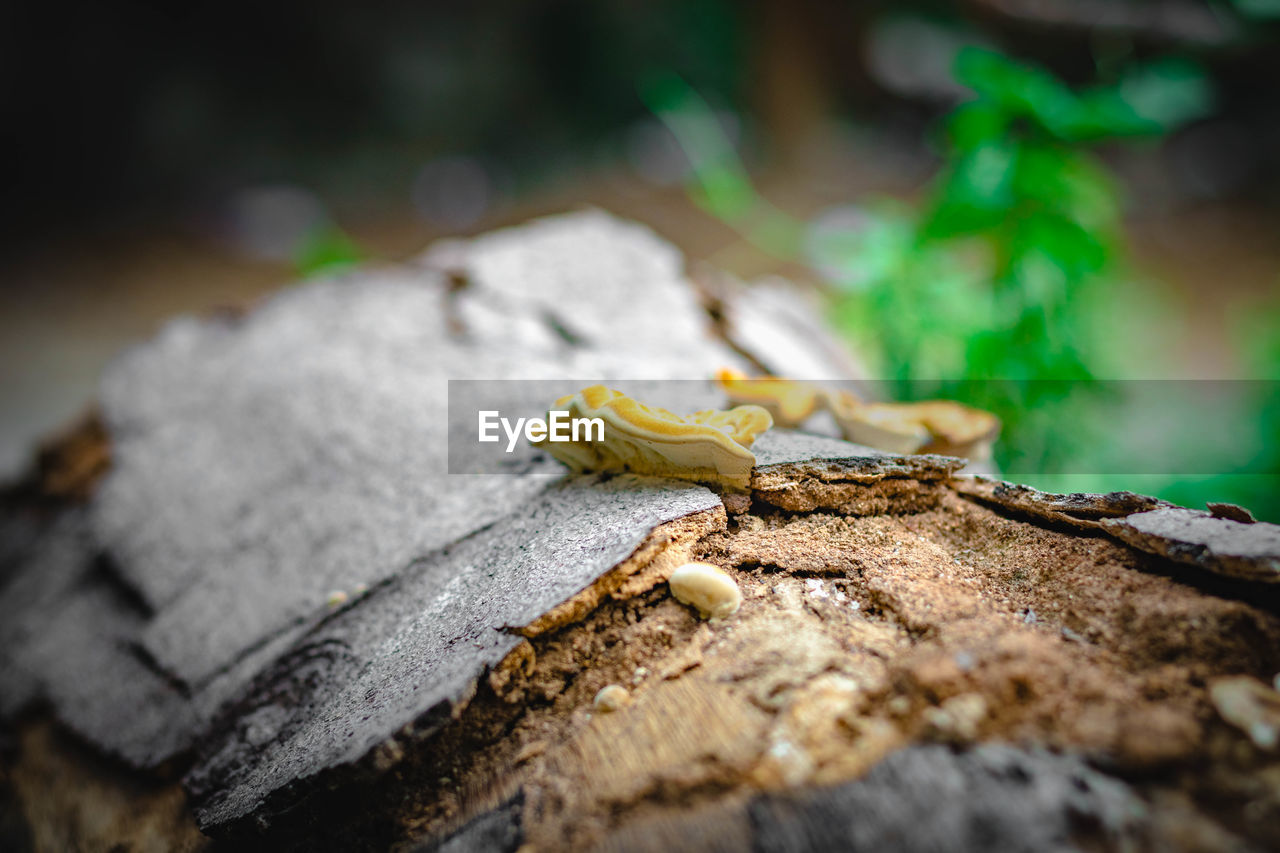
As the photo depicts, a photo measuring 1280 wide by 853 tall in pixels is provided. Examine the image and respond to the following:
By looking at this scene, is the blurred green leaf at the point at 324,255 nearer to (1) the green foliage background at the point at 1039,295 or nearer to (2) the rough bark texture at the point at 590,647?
(2) the rough bark texture at the point at 590,647

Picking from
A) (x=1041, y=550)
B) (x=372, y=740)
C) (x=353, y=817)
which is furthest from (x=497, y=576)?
(x=1041, y=550)

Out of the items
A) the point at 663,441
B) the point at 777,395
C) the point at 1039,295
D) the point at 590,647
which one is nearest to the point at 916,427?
the point at 777,395

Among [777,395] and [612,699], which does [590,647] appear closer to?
[612,699]

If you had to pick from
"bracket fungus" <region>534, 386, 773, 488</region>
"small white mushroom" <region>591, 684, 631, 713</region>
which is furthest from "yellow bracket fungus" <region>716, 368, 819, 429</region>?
"small white mushroom" <region>591, 684, 631, 713</region>

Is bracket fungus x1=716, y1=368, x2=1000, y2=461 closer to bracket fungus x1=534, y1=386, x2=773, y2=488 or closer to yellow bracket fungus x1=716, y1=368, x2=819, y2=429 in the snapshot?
yellow bracket fungus x1=716, y1=368, x2=819, y2=429

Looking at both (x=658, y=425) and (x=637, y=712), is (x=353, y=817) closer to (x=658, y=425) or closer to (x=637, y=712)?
(x=637, y=712)

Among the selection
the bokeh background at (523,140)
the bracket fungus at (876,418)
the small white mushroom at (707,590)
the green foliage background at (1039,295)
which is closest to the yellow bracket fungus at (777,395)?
the bracket fungus at (876,418)
